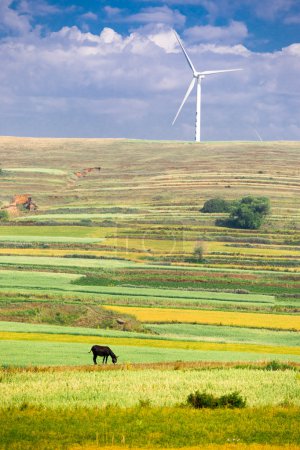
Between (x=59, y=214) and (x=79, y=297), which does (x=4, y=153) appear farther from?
(x=79, y=297)

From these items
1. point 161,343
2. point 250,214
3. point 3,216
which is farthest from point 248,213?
point 161,343

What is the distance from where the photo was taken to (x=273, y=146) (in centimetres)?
17238

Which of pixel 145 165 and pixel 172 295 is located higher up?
pixel 145 165

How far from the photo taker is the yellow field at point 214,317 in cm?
5550

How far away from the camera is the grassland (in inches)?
996

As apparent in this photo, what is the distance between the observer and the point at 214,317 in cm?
5784

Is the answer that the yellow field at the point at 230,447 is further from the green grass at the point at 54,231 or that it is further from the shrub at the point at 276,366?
the green grass at the point at 54,231

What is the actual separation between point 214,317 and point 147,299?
799 cm

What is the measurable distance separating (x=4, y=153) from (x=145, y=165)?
25.8 m

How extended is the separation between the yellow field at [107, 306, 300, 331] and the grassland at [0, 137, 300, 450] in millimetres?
189

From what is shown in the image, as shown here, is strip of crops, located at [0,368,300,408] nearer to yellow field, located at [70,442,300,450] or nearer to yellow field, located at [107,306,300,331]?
yellow field, located at [70,442,300,450]

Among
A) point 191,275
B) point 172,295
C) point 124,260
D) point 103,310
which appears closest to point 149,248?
point 124,260

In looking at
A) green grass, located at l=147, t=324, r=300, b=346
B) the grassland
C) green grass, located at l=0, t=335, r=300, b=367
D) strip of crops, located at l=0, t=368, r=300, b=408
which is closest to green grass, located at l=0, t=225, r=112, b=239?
the grassland

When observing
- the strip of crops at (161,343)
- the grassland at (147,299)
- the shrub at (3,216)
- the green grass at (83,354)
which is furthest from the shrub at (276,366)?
the shrub at (3,216)
